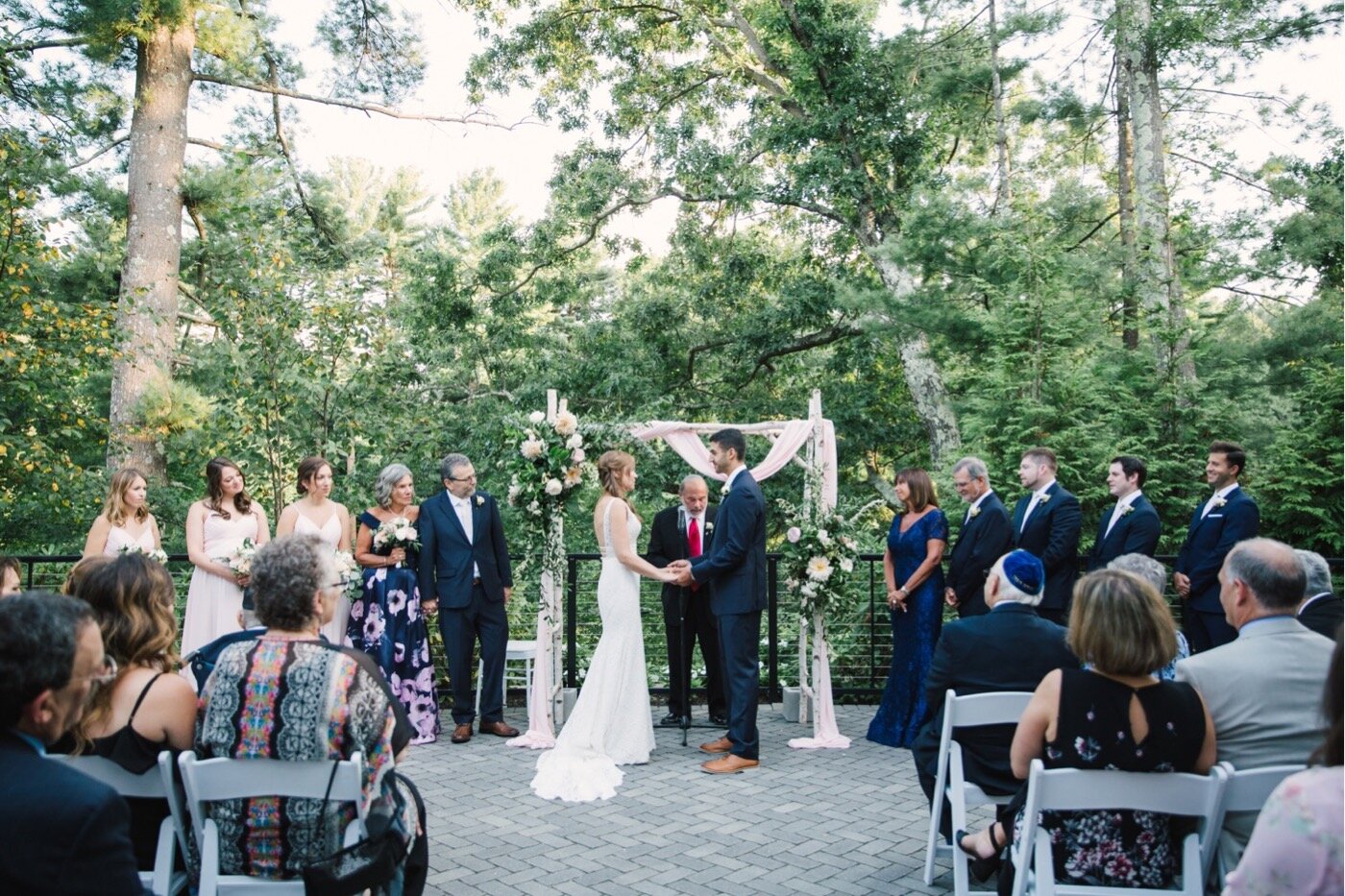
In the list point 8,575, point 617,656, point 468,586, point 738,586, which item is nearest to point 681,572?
point 738,586

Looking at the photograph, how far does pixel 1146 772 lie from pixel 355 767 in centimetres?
217

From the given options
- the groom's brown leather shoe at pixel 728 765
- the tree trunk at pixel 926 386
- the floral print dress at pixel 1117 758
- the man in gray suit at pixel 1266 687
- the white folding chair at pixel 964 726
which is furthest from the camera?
the tree trunk at pixel 926 386

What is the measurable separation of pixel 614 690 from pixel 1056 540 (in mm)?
2926

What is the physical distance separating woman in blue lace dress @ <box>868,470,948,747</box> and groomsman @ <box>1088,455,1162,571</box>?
1.07 m

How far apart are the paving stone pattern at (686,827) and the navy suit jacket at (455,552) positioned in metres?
1.01

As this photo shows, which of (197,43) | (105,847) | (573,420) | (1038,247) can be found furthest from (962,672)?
(197,43)

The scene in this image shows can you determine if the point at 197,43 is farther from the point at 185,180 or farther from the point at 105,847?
the point at 105,847

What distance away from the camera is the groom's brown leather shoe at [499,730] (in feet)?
22.9

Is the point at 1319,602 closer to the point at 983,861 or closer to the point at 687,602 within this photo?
the point at 983,861

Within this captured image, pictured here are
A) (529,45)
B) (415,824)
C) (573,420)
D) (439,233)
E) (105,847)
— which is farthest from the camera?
(439,233)

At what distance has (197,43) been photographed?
12.0 meters

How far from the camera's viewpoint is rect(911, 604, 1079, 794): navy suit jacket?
3773 millimetres

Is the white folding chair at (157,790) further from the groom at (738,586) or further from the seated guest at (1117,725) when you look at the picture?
the groom at (738,586)

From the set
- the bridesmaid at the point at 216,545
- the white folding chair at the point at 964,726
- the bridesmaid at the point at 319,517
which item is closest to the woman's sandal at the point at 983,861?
the white folding chair at the point at 964,726
